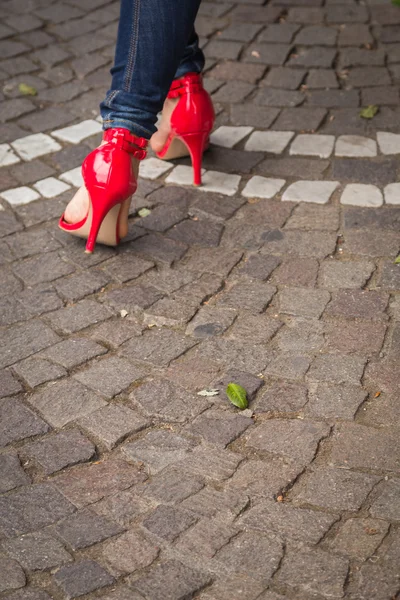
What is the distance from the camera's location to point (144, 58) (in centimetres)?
318

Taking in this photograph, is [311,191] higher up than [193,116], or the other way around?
[193,116]

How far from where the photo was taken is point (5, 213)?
374 cm

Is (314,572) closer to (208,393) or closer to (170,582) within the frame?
(170,582)

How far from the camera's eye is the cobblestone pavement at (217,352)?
218cm

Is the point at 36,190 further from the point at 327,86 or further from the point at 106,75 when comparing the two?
the point at 327,86

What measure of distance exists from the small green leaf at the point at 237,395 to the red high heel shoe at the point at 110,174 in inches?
38.1

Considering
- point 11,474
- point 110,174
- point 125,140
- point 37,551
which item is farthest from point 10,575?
point 125,140

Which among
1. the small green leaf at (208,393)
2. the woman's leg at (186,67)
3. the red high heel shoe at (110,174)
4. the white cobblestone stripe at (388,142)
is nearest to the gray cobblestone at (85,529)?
the small green leaf at (208,393)

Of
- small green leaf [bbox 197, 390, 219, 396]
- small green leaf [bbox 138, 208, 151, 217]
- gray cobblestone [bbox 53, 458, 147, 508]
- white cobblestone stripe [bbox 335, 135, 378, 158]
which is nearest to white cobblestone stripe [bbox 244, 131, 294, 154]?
white cobblestone stripe [bbox 335, 135, 378, 158]

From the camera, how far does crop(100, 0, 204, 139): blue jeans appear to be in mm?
3139

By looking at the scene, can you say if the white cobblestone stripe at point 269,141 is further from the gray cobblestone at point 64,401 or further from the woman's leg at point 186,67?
the gray cobblestone at point 64,401

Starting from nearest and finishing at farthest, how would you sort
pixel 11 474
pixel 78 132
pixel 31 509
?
pixel 31 509
pixel 11 474
pixel 78 132

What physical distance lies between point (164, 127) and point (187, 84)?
0.88ft

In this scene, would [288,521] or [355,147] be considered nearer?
[288,521]
